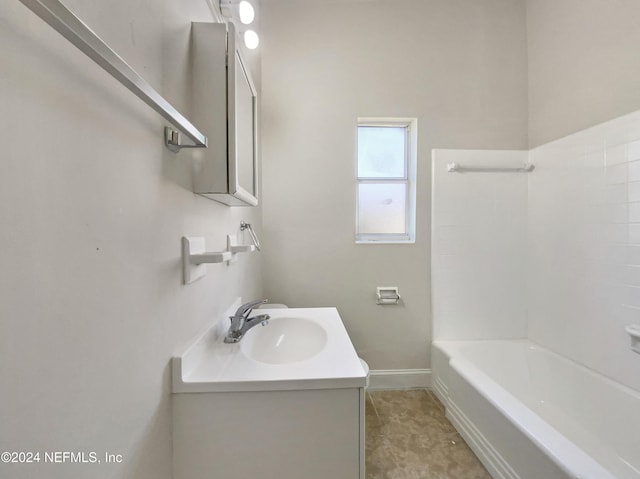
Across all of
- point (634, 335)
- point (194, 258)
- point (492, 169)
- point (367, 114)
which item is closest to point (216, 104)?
point (194, 258)

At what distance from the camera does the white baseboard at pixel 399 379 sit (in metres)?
1.92

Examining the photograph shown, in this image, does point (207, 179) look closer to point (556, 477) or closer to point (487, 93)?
point (556, 477)

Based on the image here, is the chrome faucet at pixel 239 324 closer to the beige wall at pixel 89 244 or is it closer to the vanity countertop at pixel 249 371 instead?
the vanity countertop at pixel 249 371

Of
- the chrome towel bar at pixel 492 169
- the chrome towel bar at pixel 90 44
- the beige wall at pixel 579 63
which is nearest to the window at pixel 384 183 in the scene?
the chrome towel bar at pixel 492 169

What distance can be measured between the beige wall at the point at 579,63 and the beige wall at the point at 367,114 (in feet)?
0.33

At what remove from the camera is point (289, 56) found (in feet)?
6.12

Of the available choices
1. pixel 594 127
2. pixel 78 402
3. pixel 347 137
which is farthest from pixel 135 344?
pixel 594 127

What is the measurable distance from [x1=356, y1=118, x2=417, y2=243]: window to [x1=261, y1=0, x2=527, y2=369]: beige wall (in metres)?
0.14

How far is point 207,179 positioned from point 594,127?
7.02 ft

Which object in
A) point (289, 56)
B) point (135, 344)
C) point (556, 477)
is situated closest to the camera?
point (135, 344)

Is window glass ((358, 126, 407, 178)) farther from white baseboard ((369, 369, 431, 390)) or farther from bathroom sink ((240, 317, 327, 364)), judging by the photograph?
white baseboard ((369, 369, 431, 390))

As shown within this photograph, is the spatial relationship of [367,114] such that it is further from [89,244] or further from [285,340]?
[89,244]

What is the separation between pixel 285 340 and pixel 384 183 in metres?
1.42

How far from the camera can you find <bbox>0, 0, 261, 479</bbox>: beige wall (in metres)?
0.31
